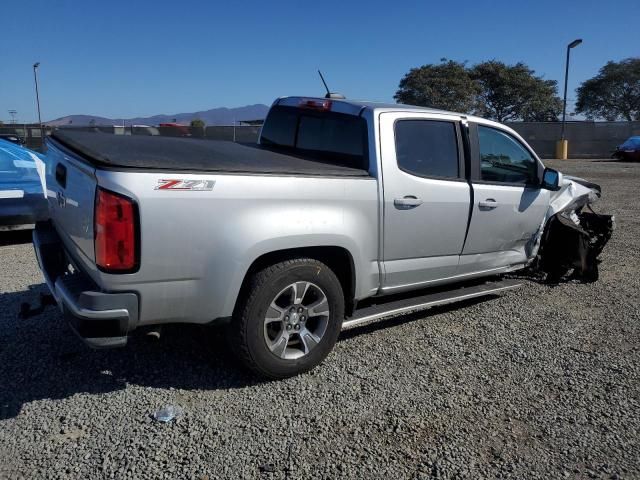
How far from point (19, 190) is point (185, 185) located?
514cm

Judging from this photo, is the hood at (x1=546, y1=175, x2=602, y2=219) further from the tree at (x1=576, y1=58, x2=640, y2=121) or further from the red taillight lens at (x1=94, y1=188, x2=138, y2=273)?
the tree at (x1=576, y1=58, x2=640, y2=121)

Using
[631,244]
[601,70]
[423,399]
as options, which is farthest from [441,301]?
[601,70]

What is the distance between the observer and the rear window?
13.5 ft

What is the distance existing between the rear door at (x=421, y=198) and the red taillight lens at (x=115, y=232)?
1.76 meters

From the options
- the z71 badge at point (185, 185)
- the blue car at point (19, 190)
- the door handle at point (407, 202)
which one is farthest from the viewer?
the blue car at point (19, 190)

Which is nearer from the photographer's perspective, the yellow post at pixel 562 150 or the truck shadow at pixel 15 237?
the truck shadow at pixel 15 237

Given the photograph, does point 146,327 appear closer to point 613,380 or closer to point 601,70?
point 613,380

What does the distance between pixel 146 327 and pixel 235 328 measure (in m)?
0.52

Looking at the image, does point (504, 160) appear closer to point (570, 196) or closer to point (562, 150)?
point (570, 196)

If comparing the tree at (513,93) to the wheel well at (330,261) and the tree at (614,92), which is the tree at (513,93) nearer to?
the tree at (614,92)

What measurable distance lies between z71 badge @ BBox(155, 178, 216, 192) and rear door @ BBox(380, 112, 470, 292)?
1.36 meters

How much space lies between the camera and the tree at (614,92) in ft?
180

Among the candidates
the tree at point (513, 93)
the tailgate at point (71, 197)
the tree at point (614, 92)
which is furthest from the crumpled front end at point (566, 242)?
the tree at point (614, 92)

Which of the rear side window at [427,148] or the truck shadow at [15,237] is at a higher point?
the rear side window at [427,148]
